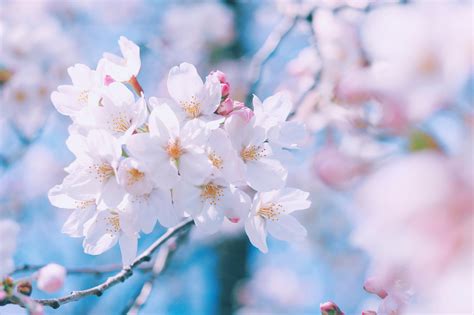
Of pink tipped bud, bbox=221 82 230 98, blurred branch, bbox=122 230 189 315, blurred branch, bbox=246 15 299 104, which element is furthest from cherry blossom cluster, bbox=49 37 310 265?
blurred branch, bbox=246 15 299 104

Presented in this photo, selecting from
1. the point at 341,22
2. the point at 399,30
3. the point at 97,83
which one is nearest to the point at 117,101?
Result: the point at 97,83

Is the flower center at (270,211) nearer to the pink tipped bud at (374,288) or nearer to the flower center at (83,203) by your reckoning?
the pink tipped bud at (374,288)

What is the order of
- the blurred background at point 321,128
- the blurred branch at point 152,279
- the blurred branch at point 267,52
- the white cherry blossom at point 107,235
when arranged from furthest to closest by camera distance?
the blurred branch at point 267,52 < the blurred branch at point 152,279 < the white cherry blossom at point 107,235 < the blurred background at point 321,128

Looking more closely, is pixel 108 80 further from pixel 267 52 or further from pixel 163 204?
pixel 267 52

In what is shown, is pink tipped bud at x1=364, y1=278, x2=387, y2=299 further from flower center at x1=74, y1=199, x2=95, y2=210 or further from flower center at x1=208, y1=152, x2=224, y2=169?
flower center at x1=74, y1=199, x2=95, y2=210

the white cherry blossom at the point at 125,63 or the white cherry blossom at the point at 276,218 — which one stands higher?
the white cherry blossom at the point at 125,63

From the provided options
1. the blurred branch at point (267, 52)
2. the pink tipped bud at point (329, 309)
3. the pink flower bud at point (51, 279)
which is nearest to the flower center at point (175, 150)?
the pink flower bud at point (51, 279)
